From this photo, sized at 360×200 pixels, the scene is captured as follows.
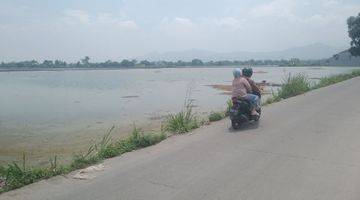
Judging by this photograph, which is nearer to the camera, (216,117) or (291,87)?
(216,117)

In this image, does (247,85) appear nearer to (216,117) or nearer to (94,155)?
(216,117)

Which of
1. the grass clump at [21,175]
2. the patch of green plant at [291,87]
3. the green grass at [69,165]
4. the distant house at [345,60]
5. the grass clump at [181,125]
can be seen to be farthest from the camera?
the distant house at [345,60]

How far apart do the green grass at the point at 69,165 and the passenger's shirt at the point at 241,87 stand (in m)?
2.22

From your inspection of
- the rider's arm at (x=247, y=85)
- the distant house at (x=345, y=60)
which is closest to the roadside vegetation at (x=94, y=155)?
the rider's arm at (x=247, y=85)

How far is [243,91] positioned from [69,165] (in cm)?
484

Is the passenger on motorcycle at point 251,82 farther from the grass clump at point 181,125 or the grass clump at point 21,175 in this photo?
the grass clump at point 21,175

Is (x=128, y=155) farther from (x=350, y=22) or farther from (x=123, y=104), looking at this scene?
(x=350, y=22)

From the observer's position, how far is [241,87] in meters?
10.3

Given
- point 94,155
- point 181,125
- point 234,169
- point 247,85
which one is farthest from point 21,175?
point 247,85

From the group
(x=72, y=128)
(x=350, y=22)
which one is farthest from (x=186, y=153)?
(x=350, y=22)

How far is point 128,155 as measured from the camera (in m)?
7.94

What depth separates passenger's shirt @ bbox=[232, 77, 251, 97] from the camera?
10281 mm

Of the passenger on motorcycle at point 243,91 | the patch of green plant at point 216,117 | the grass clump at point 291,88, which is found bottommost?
the patch of green plant at point 216,117

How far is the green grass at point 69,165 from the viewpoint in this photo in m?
6.26
